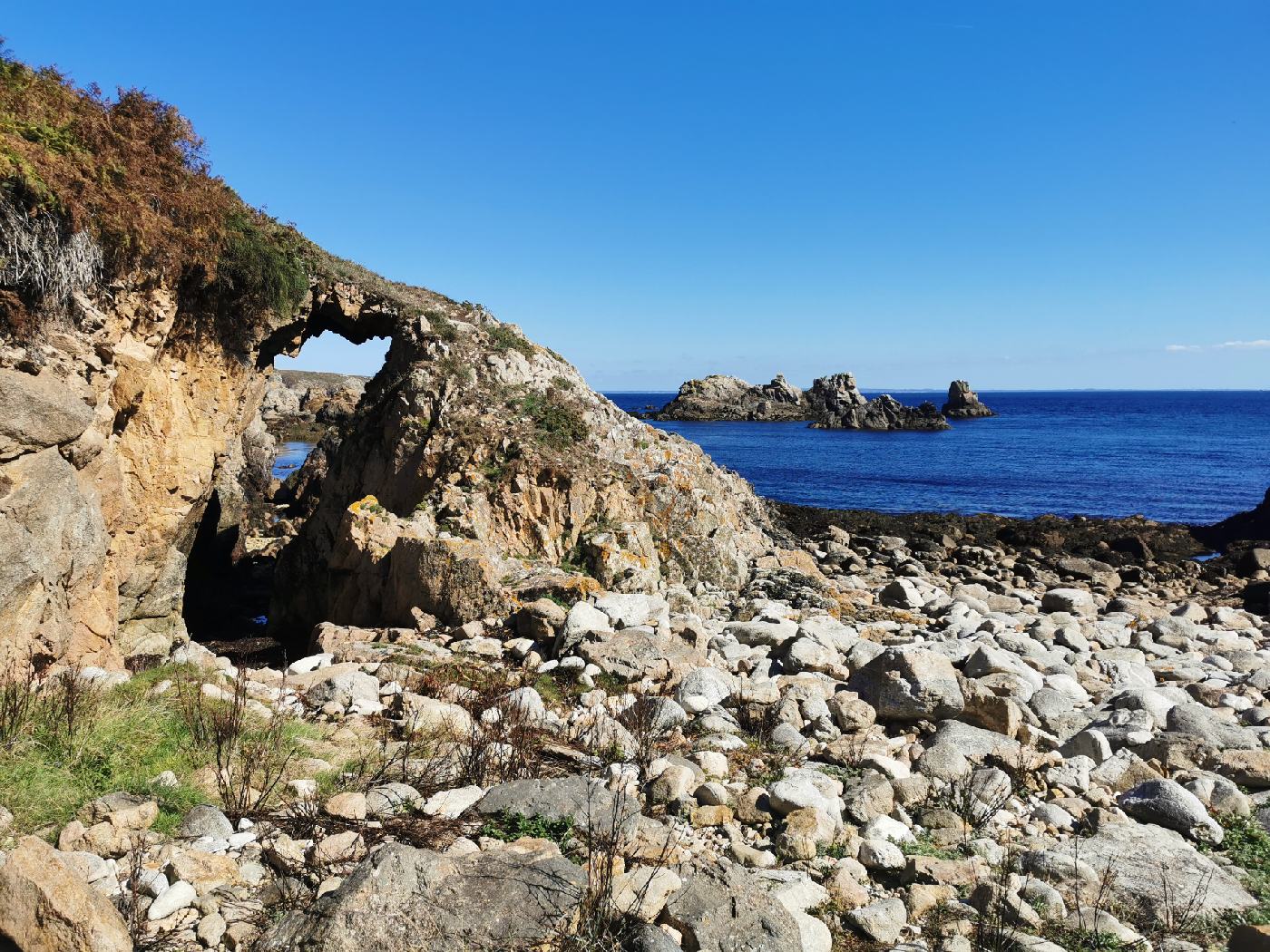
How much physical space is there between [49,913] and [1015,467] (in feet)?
211

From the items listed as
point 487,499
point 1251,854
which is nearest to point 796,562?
point 487,499

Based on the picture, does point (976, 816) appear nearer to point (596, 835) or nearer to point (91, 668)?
point (596, 835)

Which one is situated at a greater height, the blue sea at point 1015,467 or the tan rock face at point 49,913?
the tan rock face at point 49,913

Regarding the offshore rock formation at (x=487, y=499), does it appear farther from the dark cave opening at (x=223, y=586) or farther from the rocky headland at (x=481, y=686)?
the dark cave opening at (x=223, y=586)

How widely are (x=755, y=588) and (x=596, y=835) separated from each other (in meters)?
12.2

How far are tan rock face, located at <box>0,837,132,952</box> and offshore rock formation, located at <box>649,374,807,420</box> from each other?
388 feet

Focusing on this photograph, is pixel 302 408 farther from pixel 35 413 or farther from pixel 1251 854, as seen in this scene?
pixel 1251 854

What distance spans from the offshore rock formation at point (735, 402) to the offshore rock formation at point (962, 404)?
82.7 feet

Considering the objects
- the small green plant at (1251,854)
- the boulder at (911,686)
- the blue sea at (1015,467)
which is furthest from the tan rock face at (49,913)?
the blue sea at (1015,467)

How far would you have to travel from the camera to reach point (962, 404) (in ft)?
428

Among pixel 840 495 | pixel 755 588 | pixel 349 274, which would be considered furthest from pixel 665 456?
pixel 840 495

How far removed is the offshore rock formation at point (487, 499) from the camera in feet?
43.0

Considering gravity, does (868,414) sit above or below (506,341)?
below

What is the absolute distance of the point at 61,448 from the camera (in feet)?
32.2
